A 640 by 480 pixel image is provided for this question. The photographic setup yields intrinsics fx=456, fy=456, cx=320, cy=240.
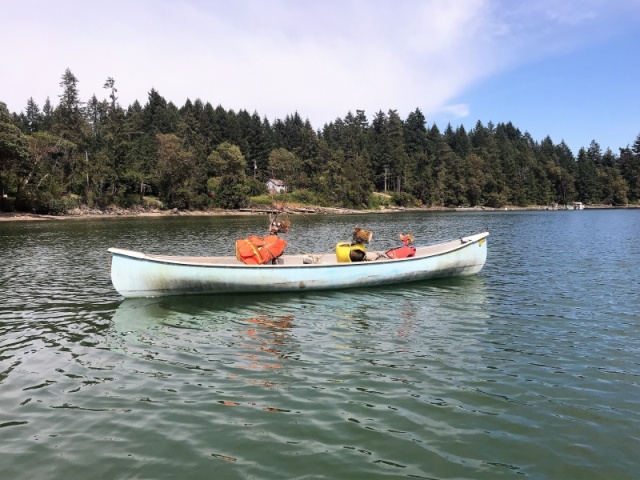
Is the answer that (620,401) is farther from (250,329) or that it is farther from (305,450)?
(250,329)

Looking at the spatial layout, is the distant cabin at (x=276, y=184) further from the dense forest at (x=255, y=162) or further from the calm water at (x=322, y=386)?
the calm water at (x=322, y=386)

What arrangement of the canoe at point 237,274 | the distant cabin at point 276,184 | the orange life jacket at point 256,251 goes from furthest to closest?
1. the distant cabin at point 276,184
2. the orange life jacket at point 256,251
3. the canoe at point 237,274

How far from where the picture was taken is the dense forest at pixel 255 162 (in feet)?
257

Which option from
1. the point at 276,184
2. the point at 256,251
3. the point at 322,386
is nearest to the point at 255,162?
the point at 276,184

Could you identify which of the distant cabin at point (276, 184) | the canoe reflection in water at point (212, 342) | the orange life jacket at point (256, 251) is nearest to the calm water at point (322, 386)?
the canoe reflection in water at point (212, 342)

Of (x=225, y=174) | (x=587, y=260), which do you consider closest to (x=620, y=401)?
(x=587, y=260)

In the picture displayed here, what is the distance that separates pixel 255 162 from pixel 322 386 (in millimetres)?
118343

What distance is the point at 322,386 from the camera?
7918mm

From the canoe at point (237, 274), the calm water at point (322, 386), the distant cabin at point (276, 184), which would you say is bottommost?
the calm water at point (322, 386)

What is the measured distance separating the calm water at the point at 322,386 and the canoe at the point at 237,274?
1.40 ft

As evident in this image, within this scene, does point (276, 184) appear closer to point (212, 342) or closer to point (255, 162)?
point (255, 162)

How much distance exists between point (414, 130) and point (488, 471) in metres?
181

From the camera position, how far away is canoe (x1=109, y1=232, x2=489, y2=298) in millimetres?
14078

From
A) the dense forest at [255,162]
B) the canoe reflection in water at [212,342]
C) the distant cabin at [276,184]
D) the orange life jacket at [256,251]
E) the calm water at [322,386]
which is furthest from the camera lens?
the distant cabin at [276,184]
